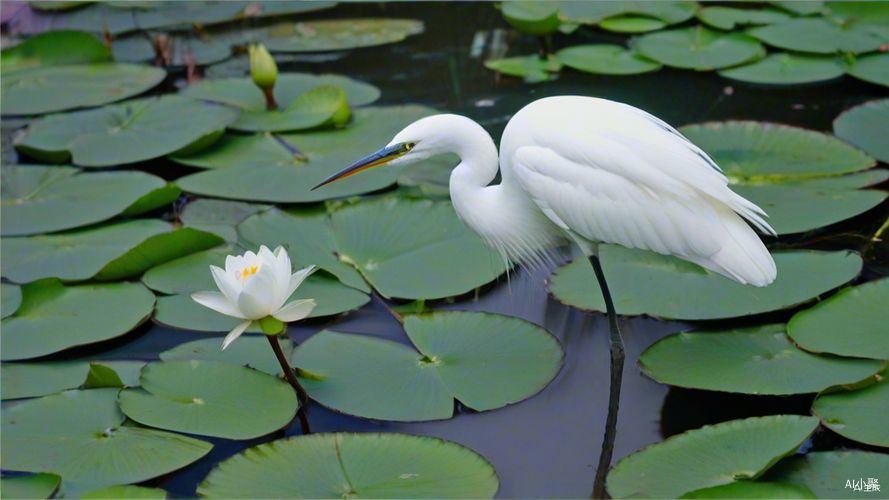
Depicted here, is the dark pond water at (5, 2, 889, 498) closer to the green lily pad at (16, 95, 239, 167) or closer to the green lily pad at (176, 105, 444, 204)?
the green lily pad at (16, 95, 239, 167)

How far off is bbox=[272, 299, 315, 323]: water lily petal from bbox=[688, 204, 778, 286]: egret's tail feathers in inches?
39.9

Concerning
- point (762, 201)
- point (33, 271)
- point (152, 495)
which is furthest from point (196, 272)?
point (762, 201)

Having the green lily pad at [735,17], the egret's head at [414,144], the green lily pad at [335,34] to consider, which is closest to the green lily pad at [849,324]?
the egret's head at [414,144]

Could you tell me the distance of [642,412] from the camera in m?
1.98

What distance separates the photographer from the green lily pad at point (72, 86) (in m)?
3.64

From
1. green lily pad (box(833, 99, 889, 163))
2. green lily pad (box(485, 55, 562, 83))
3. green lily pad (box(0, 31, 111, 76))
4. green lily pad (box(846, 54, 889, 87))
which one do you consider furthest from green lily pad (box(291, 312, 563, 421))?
green lily pad (box(0, 31, 111, 76))

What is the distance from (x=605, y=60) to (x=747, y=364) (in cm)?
229

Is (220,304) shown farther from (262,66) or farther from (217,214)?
(262,66)

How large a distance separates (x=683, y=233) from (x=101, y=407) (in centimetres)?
151

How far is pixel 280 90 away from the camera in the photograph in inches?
147

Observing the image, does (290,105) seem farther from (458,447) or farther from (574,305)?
(458,447)

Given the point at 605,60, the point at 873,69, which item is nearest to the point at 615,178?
the point at 605,60

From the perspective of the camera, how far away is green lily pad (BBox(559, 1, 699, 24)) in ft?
13.6

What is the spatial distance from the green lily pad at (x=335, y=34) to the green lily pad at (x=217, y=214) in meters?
1.74
